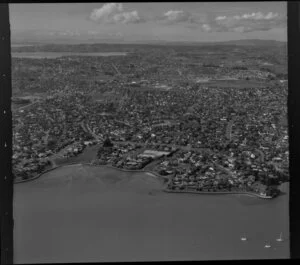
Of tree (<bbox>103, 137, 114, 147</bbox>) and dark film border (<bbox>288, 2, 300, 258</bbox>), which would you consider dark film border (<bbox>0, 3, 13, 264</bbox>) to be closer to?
tree (<bbox>103, 137, 114, 147</bbox>)

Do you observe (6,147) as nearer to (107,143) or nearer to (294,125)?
(107,143)

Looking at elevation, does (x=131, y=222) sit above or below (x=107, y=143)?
below

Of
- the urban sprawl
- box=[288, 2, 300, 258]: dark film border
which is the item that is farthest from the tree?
box=[288, 2, 300, 258]: dark film border

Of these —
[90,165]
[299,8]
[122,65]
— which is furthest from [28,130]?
[299,8]

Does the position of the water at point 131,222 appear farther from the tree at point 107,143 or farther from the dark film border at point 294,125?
the tree at point 107,143

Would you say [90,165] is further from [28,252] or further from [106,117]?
[28,252]

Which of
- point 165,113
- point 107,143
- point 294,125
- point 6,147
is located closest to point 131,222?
point 107,143
